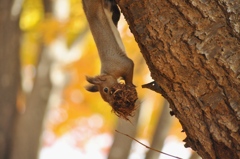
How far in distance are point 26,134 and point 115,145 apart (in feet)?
4.50

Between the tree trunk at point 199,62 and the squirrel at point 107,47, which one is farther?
the squirrel at point 107,47

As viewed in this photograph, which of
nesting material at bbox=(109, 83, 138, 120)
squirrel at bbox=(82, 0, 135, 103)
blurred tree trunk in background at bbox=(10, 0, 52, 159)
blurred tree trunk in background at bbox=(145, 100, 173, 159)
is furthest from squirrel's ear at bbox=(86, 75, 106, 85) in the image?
blurred tree trunk in background at bbox=(10, 0, 52, 159)

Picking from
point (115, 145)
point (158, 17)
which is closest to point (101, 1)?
point (158, 17)

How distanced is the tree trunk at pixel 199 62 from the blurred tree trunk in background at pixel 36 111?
3.50 metres

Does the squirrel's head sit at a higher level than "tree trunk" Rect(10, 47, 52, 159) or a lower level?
lower

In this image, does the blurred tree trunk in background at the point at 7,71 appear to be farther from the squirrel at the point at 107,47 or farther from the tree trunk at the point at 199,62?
the tree trunk at the point at 199,62

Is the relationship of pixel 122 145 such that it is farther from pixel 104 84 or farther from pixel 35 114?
pixel 104 84

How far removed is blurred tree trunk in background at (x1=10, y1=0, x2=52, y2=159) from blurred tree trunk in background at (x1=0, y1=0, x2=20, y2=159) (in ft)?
0.57

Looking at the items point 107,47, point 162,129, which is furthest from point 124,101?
point 162,129

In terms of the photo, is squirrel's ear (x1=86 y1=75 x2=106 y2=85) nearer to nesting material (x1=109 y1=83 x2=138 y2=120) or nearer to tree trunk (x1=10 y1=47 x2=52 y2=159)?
nesting material (x1=109 y1=83 x2=138 y2=120)

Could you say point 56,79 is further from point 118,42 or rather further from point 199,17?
point 199,17

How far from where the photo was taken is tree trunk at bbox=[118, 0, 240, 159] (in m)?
1.51

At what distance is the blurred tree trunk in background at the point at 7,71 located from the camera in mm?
4969

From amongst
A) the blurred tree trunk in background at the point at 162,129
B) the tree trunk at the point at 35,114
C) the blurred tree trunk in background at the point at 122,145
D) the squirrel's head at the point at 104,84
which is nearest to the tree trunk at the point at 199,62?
the squirrel's head at the point at 104,84
